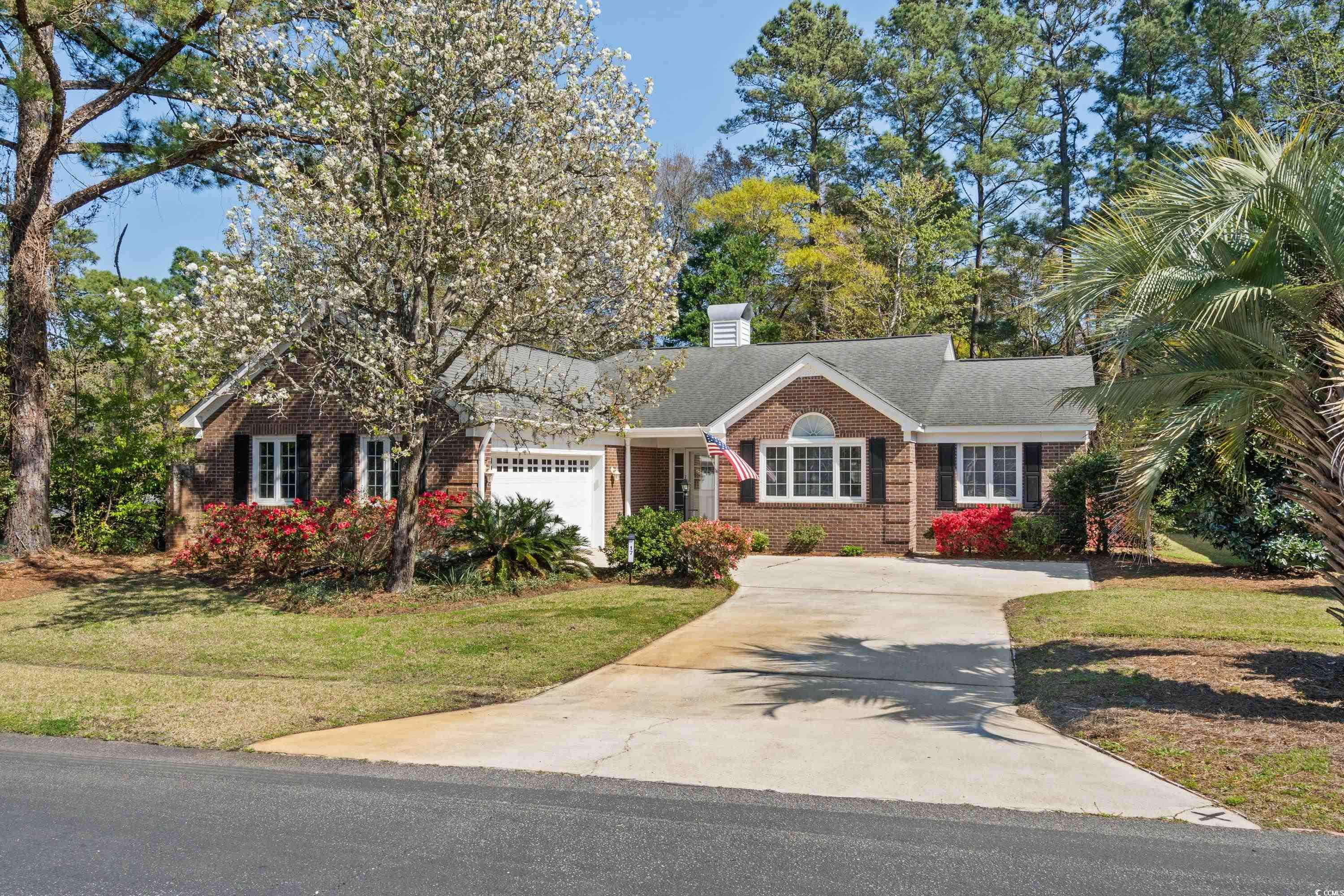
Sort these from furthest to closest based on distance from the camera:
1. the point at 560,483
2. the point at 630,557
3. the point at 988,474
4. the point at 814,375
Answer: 1. the point at 814,375
2. the point at 988,474
3. the point at 560,483
4. the point at 630,557

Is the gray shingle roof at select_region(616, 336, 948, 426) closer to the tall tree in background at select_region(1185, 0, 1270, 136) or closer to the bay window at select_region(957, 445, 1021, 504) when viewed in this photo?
the bay window at select_region(957, 445, 1021, 504)

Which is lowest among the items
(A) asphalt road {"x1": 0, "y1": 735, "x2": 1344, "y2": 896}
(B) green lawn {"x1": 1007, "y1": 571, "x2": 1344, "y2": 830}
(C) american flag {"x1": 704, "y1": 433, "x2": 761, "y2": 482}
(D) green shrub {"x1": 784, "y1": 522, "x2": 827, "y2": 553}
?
(A) asphalt road {"x1": 0, "y1": 735, "x2": 1344, "y2": 896}

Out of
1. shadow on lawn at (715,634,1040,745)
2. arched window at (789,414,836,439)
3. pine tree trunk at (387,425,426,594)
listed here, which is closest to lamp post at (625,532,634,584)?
pine tree trunk at (387,425,426,594)

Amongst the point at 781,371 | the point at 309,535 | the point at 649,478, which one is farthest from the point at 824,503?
the point at 309,535

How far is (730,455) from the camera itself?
19.8 metres

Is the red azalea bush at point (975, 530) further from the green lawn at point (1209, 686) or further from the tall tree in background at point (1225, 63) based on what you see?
the tall tree in background at point (1225, 63)

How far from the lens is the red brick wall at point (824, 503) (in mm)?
20250

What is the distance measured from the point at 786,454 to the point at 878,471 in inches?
80.8

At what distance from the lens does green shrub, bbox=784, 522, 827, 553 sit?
67.7 feet

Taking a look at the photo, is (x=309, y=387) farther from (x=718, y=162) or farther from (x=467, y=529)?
(x=718, y=162)

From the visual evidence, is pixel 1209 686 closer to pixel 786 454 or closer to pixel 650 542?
pixel 650 542

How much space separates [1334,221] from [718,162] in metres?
41.8

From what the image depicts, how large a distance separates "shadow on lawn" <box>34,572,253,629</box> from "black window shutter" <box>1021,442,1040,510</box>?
48.5 feet

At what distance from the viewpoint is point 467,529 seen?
612 inches
